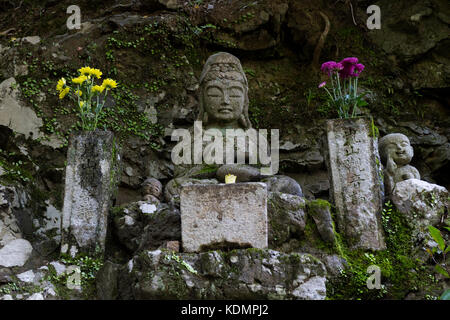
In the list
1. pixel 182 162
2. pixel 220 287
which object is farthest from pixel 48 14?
pixel 220 287

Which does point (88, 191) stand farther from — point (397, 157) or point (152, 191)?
point (397, 157)

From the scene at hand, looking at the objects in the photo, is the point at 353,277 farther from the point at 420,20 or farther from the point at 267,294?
the point at 420,20

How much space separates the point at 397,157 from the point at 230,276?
274cm

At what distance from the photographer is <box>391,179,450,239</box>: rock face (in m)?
5.23

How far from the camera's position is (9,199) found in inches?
244

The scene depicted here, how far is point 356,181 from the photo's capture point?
5363mm

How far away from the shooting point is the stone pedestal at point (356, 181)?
519cm

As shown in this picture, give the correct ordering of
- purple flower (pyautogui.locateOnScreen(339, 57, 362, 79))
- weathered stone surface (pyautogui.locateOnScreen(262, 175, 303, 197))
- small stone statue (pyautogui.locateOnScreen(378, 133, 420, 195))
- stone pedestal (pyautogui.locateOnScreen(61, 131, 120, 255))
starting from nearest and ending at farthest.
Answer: stone pedestal (pyautogui.locateOnScreen(61, 131, 120, 255)), weathered stone surface (pyautogui.locateOnScreen(262, 175, 303, 197)), purple flower (pyautogui.locateOnScreen(339, 57, 362, 79)), small stone statue (pyautogui.locateOnScreen(378, 133, 420, 195))

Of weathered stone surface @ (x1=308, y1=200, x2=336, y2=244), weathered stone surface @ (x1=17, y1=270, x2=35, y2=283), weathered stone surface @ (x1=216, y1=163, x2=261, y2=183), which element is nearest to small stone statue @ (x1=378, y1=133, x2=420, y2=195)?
weathered stone surface @ (x1=308, y1=200, x2=336, y2=244)

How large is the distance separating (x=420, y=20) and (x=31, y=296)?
7.20 meters

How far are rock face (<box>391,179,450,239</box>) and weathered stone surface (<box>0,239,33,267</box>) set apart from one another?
11.5ft

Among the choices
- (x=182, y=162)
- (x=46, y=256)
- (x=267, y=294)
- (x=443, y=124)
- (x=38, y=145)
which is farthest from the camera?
(x=443, y=124)

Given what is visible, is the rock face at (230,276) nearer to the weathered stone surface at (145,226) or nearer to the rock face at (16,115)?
the weathered stone surface at (145,226)

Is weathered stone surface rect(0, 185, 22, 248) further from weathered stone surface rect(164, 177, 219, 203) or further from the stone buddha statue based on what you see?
the stone buddha statue
